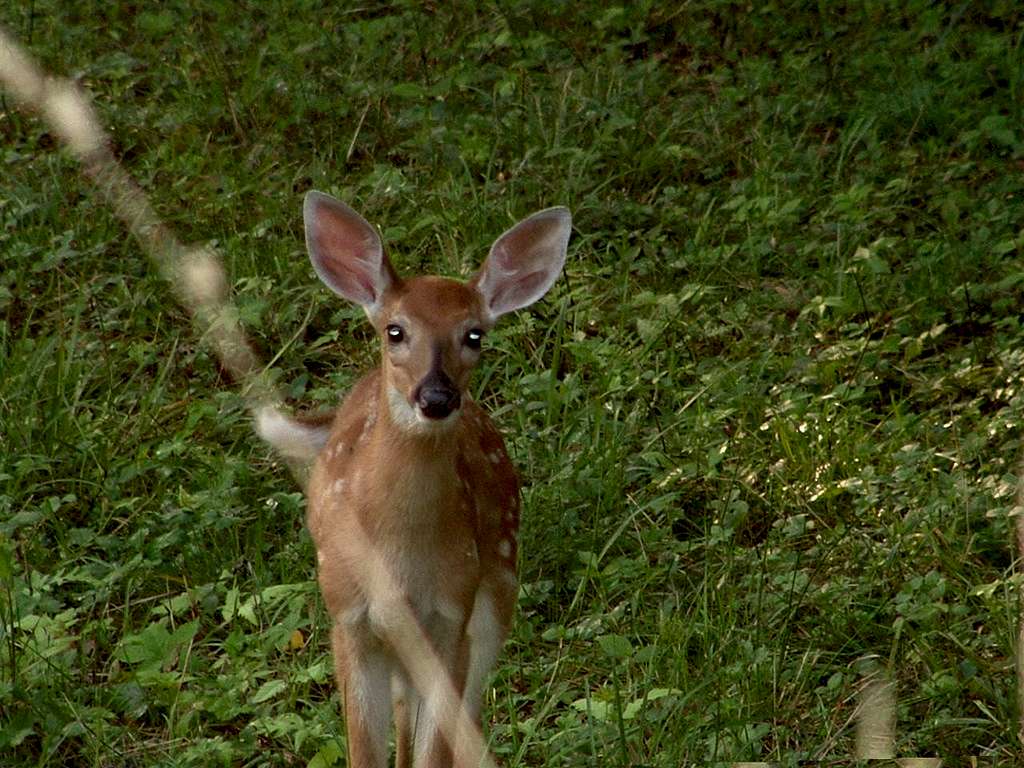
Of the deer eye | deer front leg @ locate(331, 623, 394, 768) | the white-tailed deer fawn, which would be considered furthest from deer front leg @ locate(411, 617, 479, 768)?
the deer eye

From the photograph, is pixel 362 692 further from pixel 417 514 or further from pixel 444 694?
pixel 417 514

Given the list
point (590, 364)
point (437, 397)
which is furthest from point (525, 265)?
point (590, 364)

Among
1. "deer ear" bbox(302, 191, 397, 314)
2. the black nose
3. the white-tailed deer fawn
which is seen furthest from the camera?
"deer ear" bbox(302, 191, 397, 314)

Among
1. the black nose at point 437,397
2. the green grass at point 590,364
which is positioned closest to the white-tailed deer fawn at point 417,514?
the black nose at point 437,397

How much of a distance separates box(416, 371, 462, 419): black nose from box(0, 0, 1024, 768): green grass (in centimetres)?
71

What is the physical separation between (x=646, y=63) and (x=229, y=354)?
270 centimetres

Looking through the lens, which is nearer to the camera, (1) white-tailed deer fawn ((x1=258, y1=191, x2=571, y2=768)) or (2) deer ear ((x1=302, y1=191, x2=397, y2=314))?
(1) white-tailed deer fawn ((x1=258, y1=191, x2=571, y2=768))

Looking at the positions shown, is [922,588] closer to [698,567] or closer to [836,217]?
[698,567]

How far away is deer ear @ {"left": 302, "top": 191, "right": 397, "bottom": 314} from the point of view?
186 inches

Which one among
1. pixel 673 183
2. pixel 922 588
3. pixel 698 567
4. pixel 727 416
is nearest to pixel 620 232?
pixel 673 183

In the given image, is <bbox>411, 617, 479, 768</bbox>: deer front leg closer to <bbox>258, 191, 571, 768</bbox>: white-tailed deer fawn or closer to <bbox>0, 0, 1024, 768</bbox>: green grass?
<bbox>258, 191, 571, 768</bbox>: white-tailed deer fawn

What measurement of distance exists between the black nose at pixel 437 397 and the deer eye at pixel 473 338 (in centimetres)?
16

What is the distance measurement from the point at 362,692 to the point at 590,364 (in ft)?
6.69

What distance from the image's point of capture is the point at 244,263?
6785 mm
